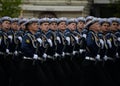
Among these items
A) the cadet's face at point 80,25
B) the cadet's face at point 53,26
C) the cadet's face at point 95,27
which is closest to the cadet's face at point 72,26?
the cadet's face at point 80,25

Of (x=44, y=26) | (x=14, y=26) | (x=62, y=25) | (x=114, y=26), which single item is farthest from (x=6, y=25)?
(x=114, y=26)

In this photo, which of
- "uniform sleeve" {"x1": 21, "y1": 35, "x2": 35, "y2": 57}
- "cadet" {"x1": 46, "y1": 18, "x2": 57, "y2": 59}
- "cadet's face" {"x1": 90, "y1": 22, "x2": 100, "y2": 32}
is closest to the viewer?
"cadet's face" {"x1": 90, "y1": 22, "x2": 100, "y2": 32}

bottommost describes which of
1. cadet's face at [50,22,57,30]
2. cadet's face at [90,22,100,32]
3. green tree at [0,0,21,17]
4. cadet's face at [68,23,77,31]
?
green tree at [0,0,21,17]

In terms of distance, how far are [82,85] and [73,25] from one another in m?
2.81

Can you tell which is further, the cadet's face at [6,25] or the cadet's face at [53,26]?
the cadet's face at [6,25]

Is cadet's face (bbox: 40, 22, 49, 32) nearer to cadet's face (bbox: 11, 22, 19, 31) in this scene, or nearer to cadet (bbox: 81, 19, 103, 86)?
cadet's face (bbox: 11, 22, 19, 31)

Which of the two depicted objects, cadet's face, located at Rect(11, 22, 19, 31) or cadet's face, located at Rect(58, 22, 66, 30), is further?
cadet's face, located at Rect(11, 22, 19, 31)

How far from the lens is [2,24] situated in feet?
49.5

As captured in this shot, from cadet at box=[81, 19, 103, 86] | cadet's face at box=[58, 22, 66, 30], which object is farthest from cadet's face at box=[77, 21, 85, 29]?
cadet at box=[81, 19, 103, 86]

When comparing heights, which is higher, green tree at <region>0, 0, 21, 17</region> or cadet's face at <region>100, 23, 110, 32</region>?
cadet's face at <region>100, 23, 110, 32</region>

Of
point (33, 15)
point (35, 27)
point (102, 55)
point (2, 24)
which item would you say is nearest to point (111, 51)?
point (102, 55)

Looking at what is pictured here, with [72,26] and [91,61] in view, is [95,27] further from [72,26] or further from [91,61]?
[72,26]

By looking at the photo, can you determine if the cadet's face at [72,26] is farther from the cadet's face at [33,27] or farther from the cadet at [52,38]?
the cadet's face at [33,27]

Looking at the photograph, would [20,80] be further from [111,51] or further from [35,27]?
[111,51]
